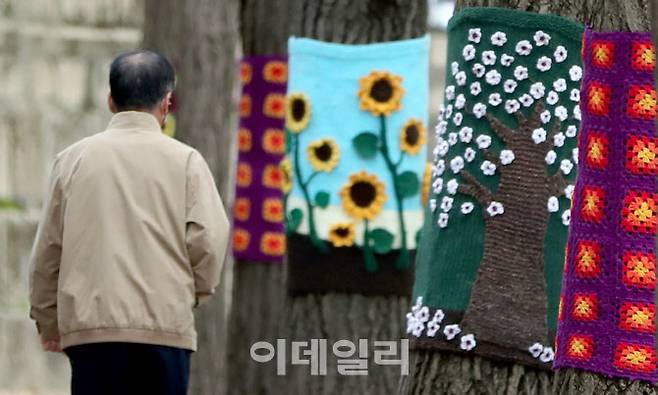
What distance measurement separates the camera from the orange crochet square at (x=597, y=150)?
525 centimetres

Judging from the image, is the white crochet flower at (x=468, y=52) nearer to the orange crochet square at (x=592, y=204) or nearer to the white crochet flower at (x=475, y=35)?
the white crochet flower at (x=475, y=35)

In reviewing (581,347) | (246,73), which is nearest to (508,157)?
(581,347)

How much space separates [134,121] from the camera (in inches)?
229

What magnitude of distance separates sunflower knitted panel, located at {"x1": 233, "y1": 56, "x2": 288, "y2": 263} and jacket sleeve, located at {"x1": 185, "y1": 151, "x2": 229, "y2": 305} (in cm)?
385

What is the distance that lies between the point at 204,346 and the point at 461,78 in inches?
189

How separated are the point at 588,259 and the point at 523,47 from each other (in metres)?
0.61

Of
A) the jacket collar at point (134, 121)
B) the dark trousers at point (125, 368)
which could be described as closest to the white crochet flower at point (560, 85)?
the jacket collar at point (134, 121)

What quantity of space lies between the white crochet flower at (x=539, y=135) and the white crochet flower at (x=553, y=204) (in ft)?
0.53

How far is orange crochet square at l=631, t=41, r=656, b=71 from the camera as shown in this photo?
5.23m

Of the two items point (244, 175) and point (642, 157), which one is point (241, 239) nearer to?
point (244, 175)

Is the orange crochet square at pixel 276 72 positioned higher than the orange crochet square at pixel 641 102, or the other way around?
the orange crochet square at pixel 641 102

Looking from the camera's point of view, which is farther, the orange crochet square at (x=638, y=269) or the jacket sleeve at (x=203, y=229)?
the jacket sleeve at (x=203, y=229)

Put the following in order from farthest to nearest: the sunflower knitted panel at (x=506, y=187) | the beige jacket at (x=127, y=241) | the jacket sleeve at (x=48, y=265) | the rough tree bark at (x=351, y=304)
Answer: the rough tree bark at (x=351, y=304) < the jacket sleeve at (x=48, y=265) < the beige jacket at (x=127, y=241) < the sunflower knitted panel at (x=506, y=187)

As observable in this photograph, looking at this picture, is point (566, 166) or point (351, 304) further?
point (351, 304)
